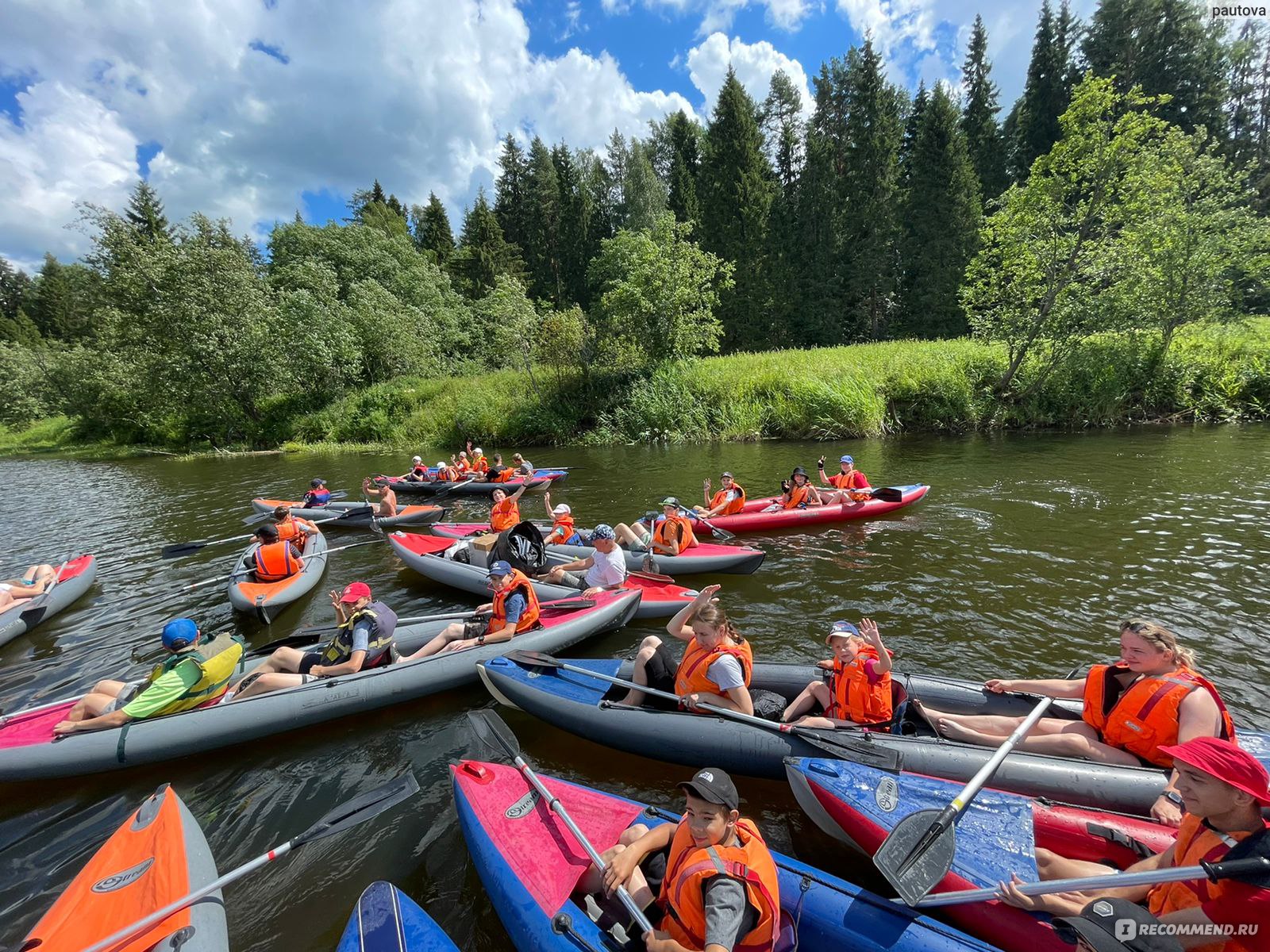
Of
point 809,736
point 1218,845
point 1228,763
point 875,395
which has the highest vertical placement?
point 875,395

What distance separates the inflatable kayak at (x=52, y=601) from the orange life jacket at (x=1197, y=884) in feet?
37.7

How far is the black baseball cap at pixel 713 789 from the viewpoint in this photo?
252 centimetres

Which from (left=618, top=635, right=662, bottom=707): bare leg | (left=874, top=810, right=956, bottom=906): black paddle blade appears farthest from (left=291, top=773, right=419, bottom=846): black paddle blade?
(left=874, top=810, right=956, bottom=906): black paddle blade

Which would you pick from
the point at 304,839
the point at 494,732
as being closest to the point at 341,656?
the point at 494,732

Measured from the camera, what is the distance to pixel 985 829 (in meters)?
3.18

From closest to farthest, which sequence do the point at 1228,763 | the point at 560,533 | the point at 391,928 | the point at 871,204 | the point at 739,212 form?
the point at 1228,763
the point at 391,928
the point at 560,533
the point at 871,204
the point at 739,212

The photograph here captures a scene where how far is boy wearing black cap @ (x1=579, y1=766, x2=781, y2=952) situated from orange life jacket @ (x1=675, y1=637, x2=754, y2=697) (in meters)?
1.84

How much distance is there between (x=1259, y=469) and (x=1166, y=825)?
12803 millimetres

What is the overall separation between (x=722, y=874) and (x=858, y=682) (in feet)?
7.33

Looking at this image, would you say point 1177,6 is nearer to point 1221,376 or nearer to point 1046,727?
point 1221,376

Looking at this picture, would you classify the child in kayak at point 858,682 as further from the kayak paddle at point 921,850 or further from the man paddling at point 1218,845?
the man paddling at point 1218,845

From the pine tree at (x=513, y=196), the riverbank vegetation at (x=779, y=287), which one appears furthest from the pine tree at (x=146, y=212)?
the pine tree at (x=513, y=196)

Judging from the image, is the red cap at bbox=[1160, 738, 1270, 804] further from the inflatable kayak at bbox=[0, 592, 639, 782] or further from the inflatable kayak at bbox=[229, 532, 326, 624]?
the inflatable kayak at bbox=[229, 532, 326, 624]

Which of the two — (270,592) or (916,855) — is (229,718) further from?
(916,855)
